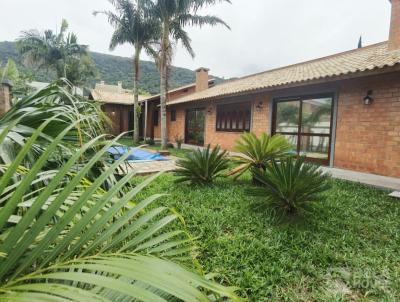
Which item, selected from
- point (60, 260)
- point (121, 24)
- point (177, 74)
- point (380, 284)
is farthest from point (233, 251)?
point (177, 74)

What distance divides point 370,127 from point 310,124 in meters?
2.01

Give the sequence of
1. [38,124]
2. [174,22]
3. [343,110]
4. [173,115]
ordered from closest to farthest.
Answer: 1. [38,124]
2. [343,110]
3. [174,22]
4. [173,115]

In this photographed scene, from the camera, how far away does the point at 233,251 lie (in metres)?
2.78

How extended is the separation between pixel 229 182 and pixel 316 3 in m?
11.6

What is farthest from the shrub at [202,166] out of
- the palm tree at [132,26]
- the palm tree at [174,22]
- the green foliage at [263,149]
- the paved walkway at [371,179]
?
the palm tree at [132,26]

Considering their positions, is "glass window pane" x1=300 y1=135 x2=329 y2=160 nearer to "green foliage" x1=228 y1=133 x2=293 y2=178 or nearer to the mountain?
"green foliage" x1=228 y1=133 x2=293 y2=178

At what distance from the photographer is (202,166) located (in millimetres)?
5547

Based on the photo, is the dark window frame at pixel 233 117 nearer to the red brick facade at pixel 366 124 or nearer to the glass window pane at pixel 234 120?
the glass window pane at pixel 234 120

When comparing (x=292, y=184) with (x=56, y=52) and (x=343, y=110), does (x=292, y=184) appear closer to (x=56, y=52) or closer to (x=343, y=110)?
(x=343, y=110)

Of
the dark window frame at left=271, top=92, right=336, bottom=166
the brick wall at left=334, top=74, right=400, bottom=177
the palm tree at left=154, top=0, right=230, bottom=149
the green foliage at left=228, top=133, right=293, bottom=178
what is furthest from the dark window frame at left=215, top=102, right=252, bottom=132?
the green foliage at left=228, top=133, right=293, bottom=178

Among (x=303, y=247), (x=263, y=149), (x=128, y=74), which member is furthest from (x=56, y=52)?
(x=128, y=74)

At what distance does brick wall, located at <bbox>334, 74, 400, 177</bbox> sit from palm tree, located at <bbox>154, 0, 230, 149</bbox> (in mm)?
8440

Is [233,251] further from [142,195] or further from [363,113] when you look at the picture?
[363,113]

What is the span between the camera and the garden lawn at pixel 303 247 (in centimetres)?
225
